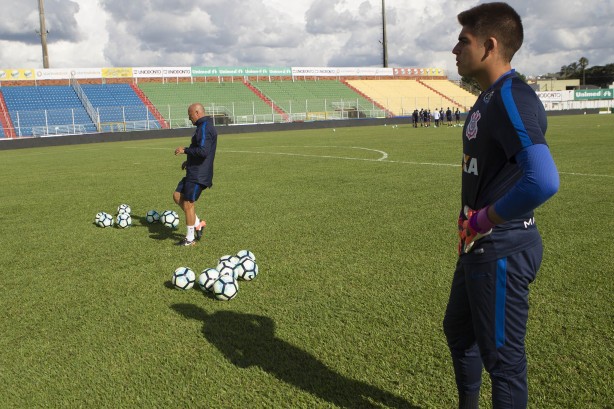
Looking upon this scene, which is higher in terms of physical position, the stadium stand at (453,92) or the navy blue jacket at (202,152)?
the stadium stand at (453,92)

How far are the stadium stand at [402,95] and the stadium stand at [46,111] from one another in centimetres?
3236

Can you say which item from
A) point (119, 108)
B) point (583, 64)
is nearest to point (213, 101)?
point (119, 108)

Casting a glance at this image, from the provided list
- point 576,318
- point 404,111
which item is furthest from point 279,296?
point 404,111

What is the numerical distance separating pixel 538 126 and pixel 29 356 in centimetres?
360

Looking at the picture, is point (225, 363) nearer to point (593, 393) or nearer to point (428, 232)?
point (593, 393)

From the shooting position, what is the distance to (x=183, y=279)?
194 inches

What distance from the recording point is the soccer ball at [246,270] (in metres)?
5.09

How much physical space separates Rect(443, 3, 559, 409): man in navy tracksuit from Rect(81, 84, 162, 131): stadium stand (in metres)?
41.3

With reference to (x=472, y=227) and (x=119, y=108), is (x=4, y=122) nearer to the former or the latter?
(x=119, y=108)

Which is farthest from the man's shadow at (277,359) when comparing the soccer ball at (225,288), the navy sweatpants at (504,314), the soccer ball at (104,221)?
the soccer ball at (104,221)

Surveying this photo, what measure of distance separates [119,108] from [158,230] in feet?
138

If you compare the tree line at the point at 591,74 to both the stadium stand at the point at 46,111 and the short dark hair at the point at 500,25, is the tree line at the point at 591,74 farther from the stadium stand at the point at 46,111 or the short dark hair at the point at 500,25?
the short dark hair at the point at 500,25

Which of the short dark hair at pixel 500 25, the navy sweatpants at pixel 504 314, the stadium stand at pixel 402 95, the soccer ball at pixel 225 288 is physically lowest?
the soccer ball at pixel 225 288

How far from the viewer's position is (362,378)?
3250 mm
